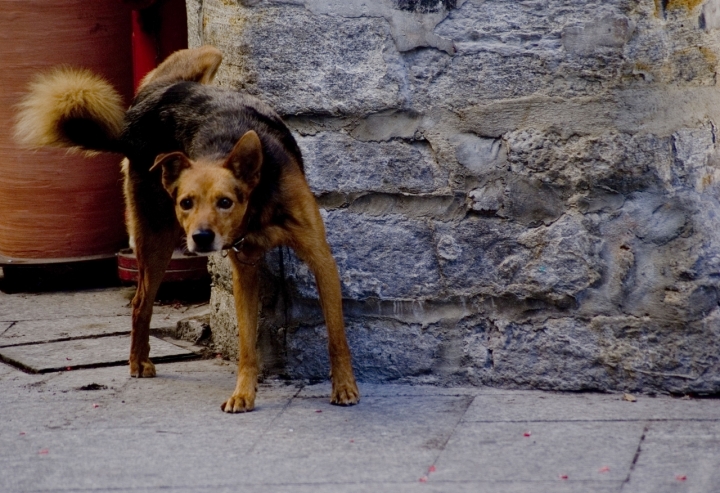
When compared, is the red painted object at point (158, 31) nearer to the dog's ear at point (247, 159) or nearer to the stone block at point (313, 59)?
the stone block at point (313, 59)

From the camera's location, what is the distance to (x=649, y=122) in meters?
4.05

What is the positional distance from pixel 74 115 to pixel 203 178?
865 millimetres

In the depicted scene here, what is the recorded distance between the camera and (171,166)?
13.6 ft

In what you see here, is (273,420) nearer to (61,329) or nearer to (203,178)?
(203,178)

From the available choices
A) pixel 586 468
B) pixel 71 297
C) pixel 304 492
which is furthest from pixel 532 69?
pixel 71 297

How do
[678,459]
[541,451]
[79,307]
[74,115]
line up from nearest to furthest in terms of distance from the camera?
[678,459] → [541,451] → [74,115] → [79,307]

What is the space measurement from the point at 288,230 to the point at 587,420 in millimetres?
1303

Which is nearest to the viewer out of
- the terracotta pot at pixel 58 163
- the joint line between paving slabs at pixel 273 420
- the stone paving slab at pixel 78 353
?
the joint line between paving slabs at pixel 273 420

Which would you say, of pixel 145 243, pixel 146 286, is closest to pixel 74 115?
pixel 145 243

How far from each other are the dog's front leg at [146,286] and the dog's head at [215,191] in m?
0.68

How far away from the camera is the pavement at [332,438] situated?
3.40 metres

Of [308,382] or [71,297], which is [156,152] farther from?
[71,297]

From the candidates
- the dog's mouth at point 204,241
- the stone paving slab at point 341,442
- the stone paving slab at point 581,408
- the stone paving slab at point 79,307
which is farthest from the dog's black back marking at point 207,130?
the stone paving slab at point 79,307

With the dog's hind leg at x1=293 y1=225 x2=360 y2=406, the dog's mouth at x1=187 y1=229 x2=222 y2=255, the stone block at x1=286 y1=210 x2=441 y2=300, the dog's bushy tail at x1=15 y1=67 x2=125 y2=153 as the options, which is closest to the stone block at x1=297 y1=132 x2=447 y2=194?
the stone block at x1=286 y1=210 x2=441 y2=300
